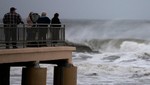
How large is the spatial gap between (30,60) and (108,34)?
53.6 m

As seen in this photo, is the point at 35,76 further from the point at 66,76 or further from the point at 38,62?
the point at 66,76

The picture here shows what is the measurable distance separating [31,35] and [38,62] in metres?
1.19

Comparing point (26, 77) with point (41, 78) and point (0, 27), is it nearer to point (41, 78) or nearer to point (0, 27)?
point (41, 78)

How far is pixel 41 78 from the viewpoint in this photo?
1764cm

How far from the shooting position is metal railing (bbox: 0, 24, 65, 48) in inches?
710

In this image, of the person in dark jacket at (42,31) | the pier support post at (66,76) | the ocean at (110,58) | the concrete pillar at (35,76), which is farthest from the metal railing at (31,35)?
the ocean at (110,58)

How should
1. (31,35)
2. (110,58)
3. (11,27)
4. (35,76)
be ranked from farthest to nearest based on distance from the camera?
(110,58) < (31,35) < (11,27) < (35,76)

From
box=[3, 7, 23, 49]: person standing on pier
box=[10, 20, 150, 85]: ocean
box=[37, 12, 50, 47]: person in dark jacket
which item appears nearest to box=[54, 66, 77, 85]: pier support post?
box=[37, 12, 50, 47]: person in dark jacket

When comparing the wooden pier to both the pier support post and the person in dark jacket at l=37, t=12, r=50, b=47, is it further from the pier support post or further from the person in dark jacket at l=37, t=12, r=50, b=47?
the person in dark jacket at l=37, t=12, r=50, b=47

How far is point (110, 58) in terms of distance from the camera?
157 ft

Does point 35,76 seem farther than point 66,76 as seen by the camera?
No

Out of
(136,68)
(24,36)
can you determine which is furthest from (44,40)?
(136,68)

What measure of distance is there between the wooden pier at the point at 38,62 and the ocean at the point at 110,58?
9.35 meters

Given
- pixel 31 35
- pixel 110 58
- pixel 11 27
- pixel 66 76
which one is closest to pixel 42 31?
pixel 31 35
